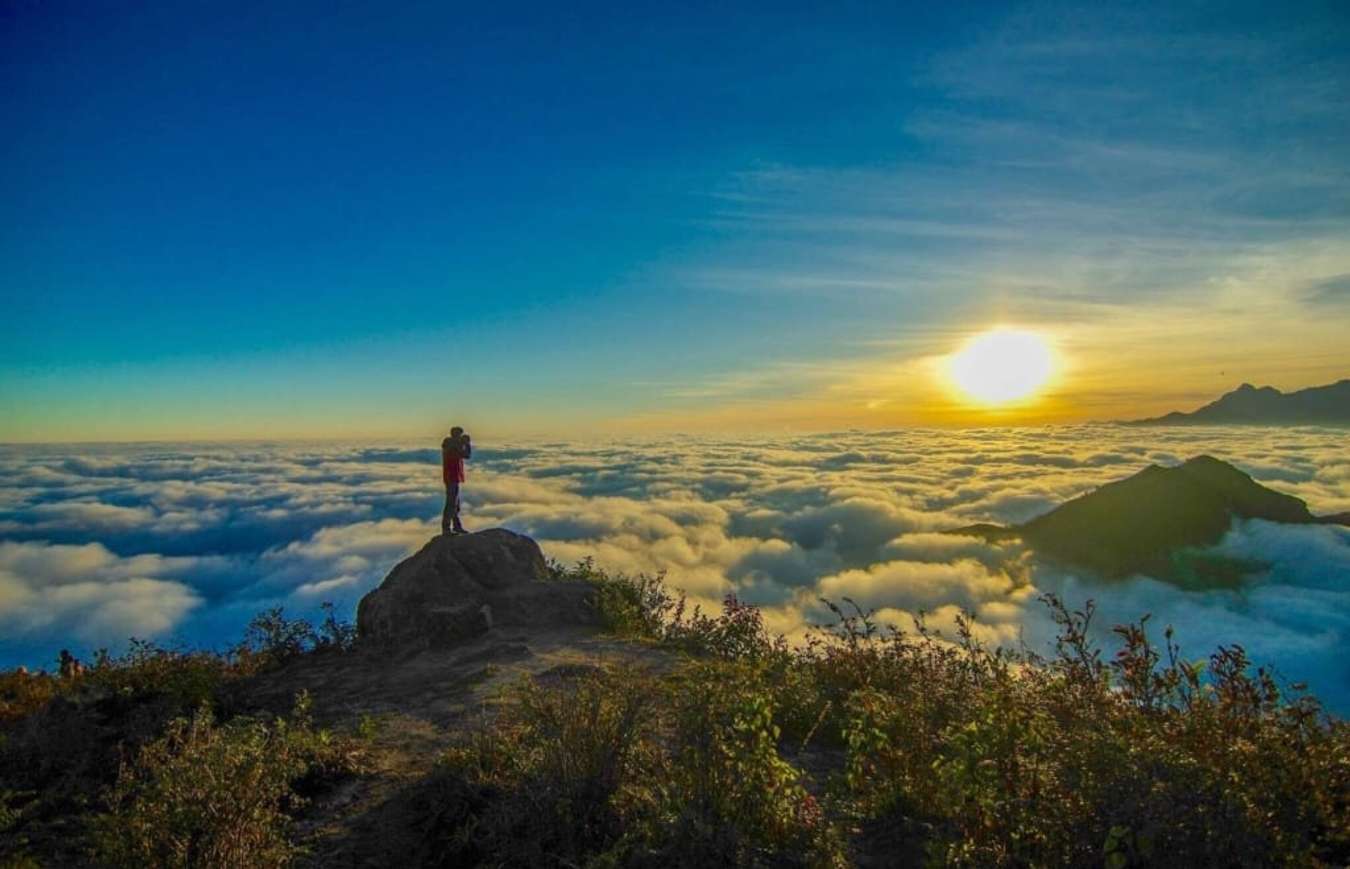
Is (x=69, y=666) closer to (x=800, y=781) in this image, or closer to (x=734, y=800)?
(x=800, y=781)

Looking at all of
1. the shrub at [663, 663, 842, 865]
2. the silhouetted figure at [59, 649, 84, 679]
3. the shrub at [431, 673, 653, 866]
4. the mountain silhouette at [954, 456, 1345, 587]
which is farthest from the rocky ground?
the mountain silhouette at [954, 456, 1345, 587]

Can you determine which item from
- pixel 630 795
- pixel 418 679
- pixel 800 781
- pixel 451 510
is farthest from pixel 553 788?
pixel 451 510

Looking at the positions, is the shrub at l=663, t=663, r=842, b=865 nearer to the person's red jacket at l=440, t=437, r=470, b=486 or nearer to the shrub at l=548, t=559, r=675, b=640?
the shrub at l=548, t=559, r=675, b=640

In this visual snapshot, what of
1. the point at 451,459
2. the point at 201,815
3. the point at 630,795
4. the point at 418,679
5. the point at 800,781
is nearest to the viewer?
the point at 201,815

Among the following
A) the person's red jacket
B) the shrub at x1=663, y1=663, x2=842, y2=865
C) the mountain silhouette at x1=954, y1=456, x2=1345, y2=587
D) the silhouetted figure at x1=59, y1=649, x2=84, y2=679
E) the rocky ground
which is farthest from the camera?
the mountain silhouette at x1=954, y1=456, x2=1345, y2=587

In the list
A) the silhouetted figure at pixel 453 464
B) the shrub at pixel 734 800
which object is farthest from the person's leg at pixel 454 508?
the shrub at pixel 734 800

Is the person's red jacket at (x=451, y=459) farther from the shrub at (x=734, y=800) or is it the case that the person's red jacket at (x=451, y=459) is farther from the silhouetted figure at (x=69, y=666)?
the shrub at (x=734, y=800)

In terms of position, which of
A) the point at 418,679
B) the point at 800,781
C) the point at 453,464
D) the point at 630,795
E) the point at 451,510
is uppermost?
the point at 453,464
